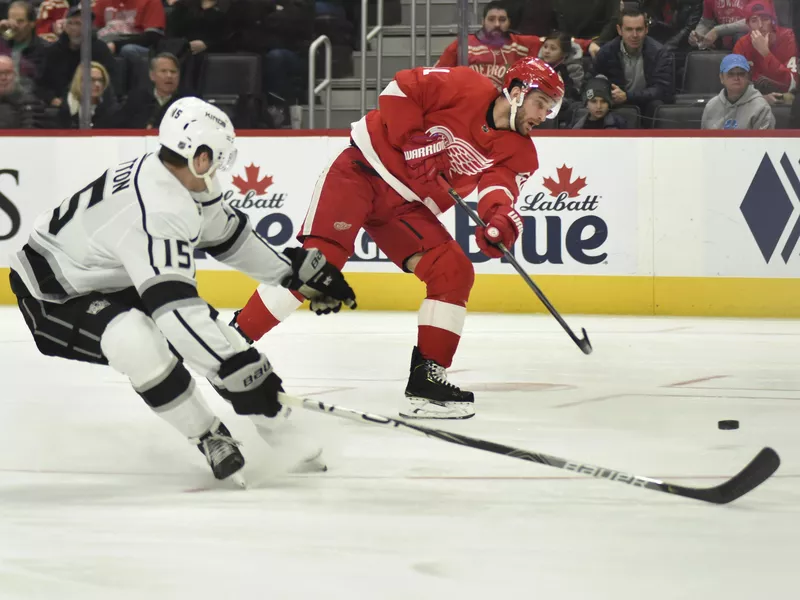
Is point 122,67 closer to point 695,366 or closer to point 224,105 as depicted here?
point 224,105

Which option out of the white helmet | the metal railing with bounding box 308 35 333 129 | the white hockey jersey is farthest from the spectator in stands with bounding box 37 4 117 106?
the white helmet

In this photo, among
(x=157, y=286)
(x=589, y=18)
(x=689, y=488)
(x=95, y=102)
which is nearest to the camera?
(x=689, y=488)

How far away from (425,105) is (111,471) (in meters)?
1.73

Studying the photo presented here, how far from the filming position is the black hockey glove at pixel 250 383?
103 inches

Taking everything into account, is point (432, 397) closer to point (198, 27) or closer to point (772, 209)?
point (772, 209)

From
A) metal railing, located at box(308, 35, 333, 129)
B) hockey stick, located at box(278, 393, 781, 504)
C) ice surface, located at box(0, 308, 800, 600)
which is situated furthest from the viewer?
metal railing, located at box(308, 35, 333, 129)

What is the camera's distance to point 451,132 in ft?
13.1

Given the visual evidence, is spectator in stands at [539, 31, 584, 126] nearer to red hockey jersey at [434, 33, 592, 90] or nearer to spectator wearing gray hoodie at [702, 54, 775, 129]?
red hockey jersey at [434, 33, 592, 90]

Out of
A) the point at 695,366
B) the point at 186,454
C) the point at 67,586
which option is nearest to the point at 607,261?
the point at 695,366

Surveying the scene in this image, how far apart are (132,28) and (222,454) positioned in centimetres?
536

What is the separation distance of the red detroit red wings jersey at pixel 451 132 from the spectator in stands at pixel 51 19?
3937 millimetres

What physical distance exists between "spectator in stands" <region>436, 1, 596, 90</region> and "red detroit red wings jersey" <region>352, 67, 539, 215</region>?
8.77ft

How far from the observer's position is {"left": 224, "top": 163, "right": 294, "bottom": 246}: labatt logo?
722 centimetres

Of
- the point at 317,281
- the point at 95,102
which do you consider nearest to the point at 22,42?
the point at 95,102
